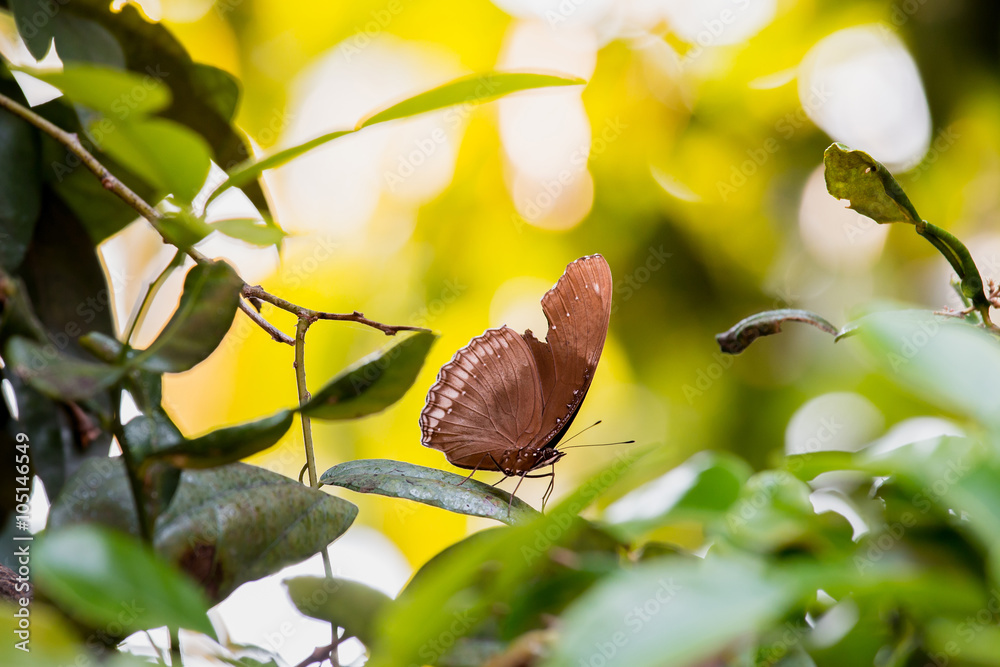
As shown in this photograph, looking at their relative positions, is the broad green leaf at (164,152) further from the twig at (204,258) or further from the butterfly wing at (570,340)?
the butterfly wing at (570,340)

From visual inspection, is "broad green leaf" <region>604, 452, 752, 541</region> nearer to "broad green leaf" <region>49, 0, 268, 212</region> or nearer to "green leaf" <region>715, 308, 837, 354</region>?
"green leaf" <region>715, 308, 837, 354</region>

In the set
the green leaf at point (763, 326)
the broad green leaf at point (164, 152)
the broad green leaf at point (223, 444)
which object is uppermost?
the broad green leaf at point (164, 152)

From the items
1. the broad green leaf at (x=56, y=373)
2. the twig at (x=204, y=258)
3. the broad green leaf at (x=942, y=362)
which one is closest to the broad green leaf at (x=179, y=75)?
the twig at (x=204, y=258)

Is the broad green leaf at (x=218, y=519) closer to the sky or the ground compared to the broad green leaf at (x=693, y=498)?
closer to the sky

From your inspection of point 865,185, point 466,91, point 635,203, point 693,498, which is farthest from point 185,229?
point 635,203

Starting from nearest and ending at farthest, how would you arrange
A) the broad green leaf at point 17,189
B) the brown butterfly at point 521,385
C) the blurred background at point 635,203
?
the broad green leaf at point 17,189 < the brown butterfly at point 521,385 < the blurred background at point 635,203

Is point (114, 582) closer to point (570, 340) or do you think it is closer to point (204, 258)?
point (204, 258)

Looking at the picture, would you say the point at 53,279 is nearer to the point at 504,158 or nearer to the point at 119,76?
the point at 119,76
